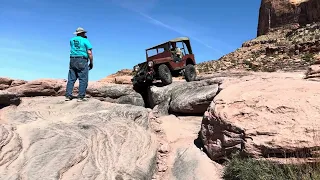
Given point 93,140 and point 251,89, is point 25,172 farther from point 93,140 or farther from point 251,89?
point 251,89

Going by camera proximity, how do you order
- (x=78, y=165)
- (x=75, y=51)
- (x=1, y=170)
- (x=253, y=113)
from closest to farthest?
(x=1, y=170)
(x=78, y=165)
(x=253, y=113)
(x=75, y=51)

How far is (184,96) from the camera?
9242mm

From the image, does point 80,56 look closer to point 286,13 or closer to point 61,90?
point 61,90

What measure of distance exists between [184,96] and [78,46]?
3.06 metres

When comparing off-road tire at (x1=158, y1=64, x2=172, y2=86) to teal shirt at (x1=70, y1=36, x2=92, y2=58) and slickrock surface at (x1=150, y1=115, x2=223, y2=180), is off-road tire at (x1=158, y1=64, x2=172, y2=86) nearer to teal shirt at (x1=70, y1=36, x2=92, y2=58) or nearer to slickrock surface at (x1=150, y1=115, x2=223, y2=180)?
slickrock surface at (x1=150, y1=115, x2=223, y2=180)

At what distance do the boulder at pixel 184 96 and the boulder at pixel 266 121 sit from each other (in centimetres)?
157

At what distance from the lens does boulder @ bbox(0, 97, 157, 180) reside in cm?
502

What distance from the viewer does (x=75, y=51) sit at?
8328 mm

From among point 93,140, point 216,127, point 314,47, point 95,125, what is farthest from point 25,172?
point 314,47

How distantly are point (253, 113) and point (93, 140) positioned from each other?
282 cm

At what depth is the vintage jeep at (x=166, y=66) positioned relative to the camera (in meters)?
11.5

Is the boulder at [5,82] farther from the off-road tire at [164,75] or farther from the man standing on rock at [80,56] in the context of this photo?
the off-road tire at [164,75]

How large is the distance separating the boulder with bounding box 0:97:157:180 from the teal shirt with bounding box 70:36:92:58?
131 centimetres

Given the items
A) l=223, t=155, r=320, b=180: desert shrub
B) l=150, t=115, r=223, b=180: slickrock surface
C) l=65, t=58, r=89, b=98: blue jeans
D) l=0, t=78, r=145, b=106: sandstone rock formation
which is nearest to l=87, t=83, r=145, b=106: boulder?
l=0, t=78, r=145, b=106: sandstone rock formation
